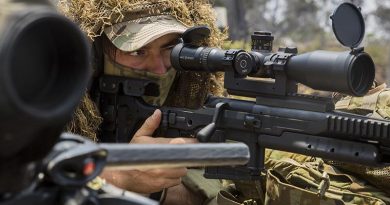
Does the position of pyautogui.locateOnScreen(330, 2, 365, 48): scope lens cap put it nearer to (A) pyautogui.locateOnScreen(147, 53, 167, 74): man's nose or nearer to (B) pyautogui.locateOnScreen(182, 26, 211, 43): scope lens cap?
(B) pyautogui.locateOnScreen(182, 26, 211, 43): scope lens cap

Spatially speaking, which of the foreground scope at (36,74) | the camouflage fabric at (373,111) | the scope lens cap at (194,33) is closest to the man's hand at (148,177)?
the scope lens cap at (194,33)

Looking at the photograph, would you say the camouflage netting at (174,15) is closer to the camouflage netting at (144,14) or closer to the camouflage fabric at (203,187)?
the camouflage netting at (144,14)

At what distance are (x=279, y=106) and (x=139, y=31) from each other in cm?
86

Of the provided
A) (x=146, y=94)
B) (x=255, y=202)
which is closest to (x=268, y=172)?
(x=255, y=202)

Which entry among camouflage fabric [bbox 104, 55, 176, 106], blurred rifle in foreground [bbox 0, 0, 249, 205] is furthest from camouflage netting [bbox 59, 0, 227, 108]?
blurred rifle in foreground [bbox 0, 0, 249, 205]

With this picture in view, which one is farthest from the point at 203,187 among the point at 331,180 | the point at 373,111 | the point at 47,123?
the point at 47,123

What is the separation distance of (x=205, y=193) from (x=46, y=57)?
7.57 ft

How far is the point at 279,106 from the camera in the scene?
2412 mm

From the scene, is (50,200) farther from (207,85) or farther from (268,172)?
(207,85)

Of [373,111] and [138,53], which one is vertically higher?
[138,53]

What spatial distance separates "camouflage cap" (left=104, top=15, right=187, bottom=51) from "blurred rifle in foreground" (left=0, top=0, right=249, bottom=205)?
6.31 ft

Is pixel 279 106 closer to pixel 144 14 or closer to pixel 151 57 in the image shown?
pixel 151 57

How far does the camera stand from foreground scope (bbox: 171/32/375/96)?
2.09 m

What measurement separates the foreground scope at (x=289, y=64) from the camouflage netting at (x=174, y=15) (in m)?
0.35
